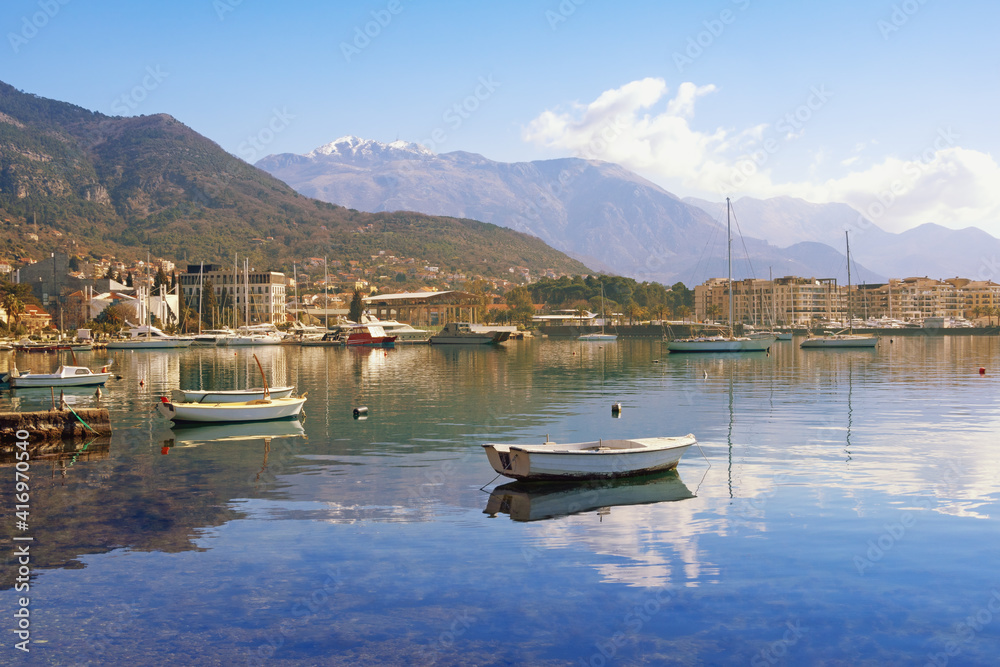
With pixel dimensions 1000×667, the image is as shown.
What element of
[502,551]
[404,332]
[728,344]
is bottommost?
[502,551]

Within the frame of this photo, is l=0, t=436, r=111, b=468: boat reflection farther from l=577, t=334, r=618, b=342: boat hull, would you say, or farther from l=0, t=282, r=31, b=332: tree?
l=577, t=334, r=618, b=342: boat hull

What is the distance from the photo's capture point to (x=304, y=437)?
32406 millimetres

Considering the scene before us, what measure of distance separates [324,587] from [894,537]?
12.4 metres

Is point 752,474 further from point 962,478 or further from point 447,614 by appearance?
point 447,614

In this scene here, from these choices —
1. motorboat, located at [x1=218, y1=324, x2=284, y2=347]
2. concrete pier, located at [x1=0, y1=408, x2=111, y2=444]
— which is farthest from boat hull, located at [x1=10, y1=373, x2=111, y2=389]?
motorboat, located at [x1=218, y1=324, x2=284, y2=347]

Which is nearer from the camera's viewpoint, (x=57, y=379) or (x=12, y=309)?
(x=57, y=379)

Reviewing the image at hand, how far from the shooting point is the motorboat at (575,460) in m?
21.6

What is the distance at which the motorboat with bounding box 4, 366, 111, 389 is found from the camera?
52.0 metres

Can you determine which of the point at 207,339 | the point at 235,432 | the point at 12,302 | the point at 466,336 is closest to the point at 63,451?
the point at 235,432

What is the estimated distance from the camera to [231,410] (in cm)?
3506
